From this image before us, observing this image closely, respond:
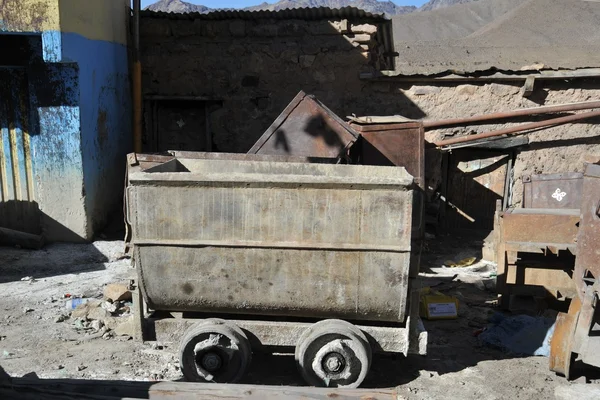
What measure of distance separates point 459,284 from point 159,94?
17.4 ft

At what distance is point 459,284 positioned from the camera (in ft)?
23.5

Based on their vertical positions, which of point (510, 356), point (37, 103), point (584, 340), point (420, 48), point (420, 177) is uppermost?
point (420, 48)

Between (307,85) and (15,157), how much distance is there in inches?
164

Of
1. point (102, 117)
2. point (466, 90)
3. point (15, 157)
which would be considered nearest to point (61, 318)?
point (15, 157)

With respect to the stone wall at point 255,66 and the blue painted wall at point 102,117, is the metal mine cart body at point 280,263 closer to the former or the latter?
the blue painted wall at point 102,117

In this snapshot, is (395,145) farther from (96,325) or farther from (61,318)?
(61,318)

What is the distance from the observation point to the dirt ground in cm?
463

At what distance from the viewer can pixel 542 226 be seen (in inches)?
228

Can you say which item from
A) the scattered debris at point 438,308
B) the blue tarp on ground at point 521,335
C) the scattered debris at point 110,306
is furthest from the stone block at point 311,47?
the blue tarp on ground at point 521,335

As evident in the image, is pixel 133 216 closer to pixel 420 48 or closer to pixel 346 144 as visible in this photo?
pixel 346 144

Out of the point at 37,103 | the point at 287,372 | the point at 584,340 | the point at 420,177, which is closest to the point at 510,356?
the point at 584,340

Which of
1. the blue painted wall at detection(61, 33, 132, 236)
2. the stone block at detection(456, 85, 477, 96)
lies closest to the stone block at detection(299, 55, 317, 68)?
the stone block at detection(456, 85, 477, 96)

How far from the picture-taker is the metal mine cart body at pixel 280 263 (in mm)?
4203

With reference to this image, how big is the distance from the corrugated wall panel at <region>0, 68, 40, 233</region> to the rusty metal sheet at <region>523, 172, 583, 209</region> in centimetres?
635
